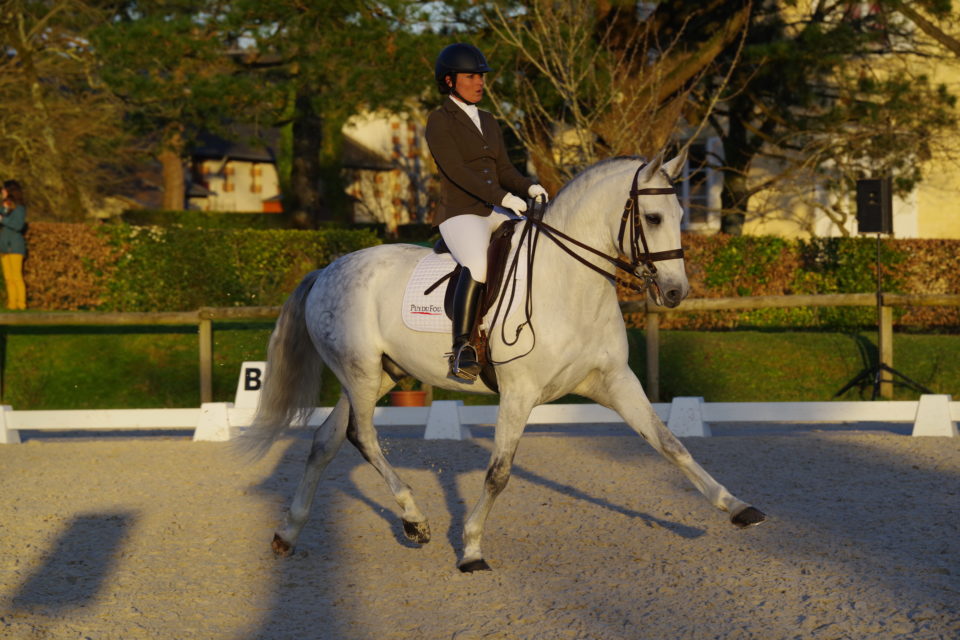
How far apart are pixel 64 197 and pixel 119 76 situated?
481 inches

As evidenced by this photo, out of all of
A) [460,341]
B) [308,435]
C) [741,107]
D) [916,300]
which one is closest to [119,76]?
[308,435]

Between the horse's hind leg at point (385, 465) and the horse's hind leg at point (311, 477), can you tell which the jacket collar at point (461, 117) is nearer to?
the horse's hind leg at point (385, 465)

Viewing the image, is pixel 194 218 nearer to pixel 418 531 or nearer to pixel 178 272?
pixel 178 272

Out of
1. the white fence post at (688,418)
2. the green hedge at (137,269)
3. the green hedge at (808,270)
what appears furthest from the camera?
the green hedge at (808,270)

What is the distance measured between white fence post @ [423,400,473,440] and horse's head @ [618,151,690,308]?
214 inches

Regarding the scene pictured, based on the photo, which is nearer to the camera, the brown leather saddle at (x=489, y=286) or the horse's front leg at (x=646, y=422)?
the horse's front leg at (x=646, y=422)

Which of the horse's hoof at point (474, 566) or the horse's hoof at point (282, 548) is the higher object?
the horse's hoof at point (474, 566)

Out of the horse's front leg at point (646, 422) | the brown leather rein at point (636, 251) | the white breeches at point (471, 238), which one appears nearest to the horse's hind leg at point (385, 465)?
the white breeches at point (471, 238)

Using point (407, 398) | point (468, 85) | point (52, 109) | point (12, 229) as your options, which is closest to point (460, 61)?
point (468, 85)

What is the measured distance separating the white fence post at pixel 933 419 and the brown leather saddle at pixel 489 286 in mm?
5717

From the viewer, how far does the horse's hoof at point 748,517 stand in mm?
5543

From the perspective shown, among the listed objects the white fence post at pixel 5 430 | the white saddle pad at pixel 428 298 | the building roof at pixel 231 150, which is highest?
the building roof at pixel 231 150

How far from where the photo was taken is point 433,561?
241 inches

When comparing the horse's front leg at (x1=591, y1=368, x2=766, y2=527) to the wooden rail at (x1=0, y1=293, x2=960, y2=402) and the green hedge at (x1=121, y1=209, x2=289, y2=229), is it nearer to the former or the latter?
the wooden rail at (x1=0, y1=293, x2=960, y2=402)
